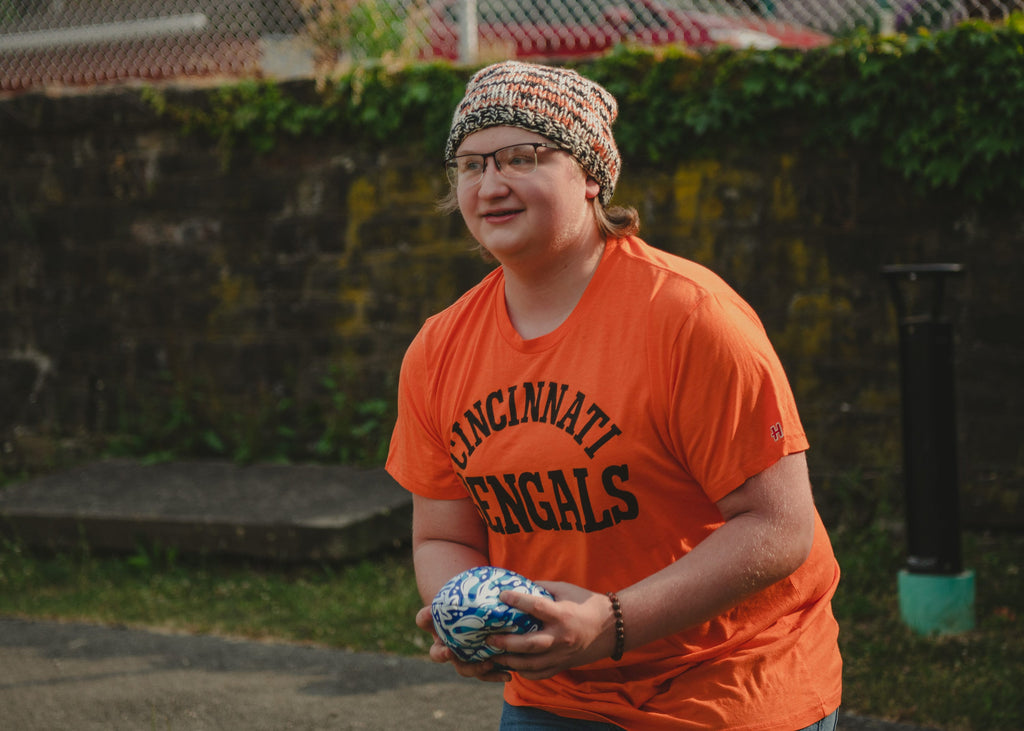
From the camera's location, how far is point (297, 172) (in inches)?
266

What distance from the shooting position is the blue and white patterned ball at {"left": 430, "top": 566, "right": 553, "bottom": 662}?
1.88 meters

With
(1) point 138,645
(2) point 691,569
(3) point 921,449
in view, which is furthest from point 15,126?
(2) point 691,569

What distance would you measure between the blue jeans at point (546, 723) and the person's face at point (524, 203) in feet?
3.04

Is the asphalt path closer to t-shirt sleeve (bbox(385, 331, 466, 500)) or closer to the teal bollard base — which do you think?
the teal bollard base

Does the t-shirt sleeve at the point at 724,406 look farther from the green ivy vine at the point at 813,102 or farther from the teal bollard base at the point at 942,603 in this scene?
the green ivy vine at the point at 813,102

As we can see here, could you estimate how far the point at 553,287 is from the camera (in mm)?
2197

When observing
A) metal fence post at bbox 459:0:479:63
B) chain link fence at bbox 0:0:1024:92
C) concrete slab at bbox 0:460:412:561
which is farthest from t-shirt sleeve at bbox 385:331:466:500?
metal fence post at bbox 459:0:479:63

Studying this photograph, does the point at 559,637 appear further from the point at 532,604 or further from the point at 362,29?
the point at 362,29

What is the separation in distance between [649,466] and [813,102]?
13.1 ft

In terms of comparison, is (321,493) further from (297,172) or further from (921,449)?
(921,449)

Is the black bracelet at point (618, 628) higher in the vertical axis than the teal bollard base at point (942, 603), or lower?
higher

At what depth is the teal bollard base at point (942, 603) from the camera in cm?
429

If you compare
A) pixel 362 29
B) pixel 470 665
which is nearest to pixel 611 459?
pixel 470 665

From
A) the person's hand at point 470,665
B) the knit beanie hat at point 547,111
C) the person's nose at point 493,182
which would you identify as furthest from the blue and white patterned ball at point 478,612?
the knit beanie hat at point 547,111
